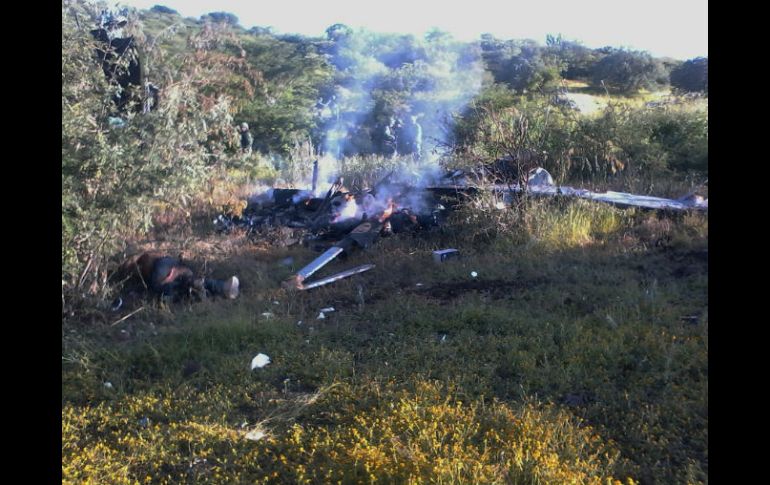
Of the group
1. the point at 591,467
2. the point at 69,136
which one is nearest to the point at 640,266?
the point at 591,467

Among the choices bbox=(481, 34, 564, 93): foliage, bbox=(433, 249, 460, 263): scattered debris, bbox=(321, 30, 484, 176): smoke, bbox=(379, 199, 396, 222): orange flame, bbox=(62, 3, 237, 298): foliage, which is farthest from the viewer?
bbox=(481, 34, 564, 93): foliage

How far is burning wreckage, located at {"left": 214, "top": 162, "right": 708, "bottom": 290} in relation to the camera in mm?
8461

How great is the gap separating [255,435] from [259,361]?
118cm

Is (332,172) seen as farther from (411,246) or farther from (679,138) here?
(679,138)

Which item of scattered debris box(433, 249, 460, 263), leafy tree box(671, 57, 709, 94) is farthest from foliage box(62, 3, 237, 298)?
leafy tree box(671, 57, 709, 94)

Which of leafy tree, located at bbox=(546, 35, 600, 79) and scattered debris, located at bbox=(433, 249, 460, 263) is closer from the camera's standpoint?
scattered debris, located at bbox=(433, 249, 460, 263)

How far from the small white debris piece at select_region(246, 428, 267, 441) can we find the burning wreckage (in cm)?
346

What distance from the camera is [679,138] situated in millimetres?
11508

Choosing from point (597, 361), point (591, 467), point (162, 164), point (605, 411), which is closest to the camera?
point (591, 467)

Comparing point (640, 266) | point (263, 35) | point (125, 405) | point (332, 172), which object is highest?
point (263, 35)

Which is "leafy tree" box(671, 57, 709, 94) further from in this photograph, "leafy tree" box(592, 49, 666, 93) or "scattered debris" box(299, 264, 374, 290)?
"scattered debris" box(299, 264, 374, 290)

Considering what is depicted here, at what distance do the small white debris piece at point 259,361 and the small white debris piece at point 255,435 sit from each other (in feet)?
3.50

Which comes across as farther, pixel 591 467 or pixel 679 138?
pixel 679 138
